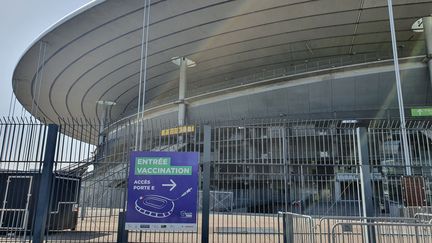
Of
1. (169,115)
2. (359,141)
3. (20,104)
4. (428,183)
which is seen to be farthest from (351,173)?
(20,104)

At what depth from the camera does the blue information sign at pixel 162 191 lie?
8.69 m

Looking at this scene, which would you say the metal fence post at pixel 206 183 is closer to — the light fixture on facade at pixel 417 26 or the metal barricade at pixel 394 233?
the metal barricade at pixel 394 233

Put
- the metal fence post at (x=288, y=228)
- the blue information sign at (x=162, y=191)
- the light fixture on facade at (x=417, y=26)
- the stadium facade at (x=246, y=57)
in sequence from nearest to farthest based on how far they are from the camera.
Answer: the metal fence post at (x=288, y=228) < the blue information sign at (x=162, y=191) < the stadium facade at (x=246, y=57) < the light fixture on facade at (x=417, y=26)

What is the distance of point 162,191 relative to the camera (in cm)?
877

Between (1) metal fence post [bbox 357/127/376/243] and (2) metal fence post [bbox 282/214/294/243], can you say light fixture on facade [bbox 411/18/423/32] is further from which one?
(2) metal fence post [bbox 282/214/294/243]

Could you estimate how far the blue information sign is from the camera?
869 centimetres

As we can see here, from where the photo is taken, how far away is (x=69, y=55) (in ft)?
104

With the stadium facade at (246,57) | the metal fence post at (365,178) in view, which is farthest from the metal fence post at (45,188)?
the stadium facade at (246,57)

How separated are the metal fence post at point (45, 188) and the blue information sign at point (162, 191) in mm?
2086

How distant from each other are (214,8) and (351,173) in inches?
694

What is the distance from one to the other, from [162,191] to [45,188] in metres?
2.88

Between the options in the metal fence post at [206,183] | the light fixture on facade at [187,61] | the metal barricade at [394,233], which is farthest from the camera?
the light fixture on facade at [187,61]

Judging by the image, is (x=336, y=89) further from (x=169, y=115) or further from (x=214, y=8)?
(x=169, y=115)

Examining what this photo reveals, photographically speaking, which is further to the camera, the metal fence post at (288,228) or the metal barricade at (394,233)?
the metal fence post at (288,228)
